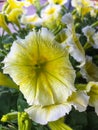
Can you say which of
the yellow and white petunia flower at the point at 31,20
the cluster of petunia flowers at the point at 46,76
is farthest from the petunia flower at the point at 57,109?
the yellow and white petunia flower at the point at 31,20

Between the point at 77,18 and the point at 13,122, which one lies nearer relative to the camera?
the point at 13,122

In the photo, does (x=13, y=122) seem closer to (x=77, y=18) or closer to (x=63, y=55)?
(x=63, y=55)

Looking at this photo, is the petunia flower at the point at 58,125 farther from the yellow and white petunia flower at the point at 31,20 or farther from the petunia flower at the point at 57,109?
the yellow and white petunia flower at the point at 31,20

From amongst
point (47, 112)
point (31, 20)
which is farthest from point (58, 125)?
point (31, 20)

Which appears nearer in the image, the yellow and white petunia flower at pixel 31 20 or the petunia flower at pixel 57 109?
the petunia flower at pixel 57 109

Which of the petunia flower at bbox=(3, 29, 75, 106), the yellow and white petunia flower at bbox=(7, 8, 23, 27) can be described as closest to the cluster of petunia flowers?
the petunia flower at bbox=(3, 29, 75, 106)

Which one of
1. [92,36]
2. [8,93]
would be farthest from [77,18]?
[8,93]

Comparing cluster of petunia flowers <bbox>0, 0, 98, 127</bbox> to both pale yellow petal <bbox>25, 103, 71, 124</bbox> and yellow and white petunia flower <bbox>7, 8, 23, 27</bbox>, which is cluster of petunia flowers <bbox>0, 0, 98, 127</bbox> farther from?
yellow and white petunia flower <bbox>7, 8, 23, 27</bbox>
